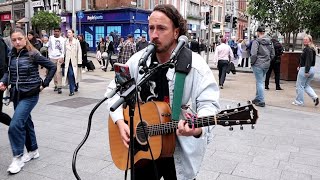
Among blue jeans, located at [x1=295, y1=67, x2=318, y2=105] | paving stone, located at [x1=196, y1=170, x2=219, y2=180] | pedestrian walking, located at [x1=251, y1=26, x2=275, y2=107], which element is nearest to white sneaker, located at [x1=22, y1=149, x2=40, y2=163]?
paving stone, located at [x1=196, y1=170, x2=219, y2=180]

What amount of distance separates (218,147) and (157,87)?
3224mm

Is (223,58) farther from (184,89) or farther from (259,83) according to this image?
(184,89)

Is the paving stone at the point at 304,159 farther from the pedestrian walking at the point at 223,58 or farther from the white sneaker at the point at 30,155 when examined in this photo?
the pedestrian walking at the point at 223,58

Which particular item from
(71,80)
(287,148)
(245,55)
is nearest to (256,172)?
(287,148)

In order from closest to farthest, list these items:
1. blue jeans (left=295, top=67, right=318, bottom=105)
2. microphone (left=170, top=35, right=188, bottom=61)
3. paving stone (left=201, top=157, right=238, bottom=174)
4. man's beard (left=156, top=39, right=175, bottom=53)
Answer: microphone (left=170, top=35, right=188, bottom=61) < man's beard (left=156, top=39, right=175, bottom=53) < paving stone (left=201, top=157, right=238, bottom=174) < blue jeans (left=295, top=67, right=318, bottom=105)

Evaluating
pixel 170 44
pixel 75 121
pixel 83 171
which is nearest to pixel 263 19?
pixel 75 121

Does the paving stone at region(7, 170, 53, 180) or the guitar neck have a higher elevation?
the guitar neck

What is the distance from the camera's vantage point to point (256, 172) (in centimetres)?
436

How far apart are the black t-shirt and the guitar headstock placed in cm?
47

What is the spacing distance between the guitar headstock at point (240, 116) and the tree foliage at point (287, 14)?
12553 millimetres

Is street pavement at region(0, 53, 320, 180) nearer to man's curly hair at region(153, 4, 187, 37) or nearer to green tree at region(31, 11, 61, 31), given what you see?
man's curly hair at region(153, 4, 187, 37)

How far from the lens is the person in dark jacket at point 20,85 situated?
13.7 ft

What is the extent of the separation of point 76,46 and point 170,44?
8139 mm

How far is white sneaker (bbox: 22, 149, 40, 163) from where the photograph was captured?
451cm
